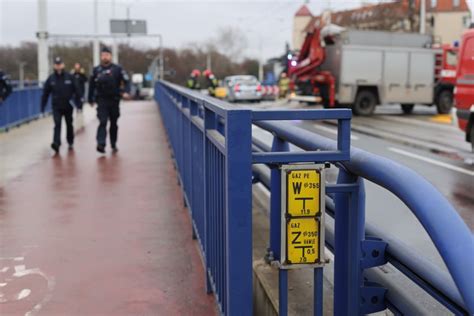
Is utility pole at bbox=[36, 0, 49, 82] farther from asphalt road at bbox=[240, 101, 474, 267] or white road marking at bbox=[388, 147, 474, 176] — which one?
white road marking at bbox=[388, 147, 474, 176]

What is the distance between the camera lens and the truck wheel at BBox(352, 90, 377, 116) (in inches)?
958

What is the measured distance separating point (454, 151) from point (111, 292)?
34.3ft

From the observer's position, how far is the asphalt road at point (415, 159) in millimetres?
7059

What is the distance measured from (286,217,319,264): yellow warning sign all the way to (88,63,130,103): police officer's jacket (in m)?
10.0

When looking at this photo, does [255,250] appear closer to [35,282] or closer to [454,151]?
[35,282]

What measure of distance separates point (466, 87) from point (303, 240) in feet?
34.3

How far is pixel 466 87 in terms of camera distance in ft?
41.0

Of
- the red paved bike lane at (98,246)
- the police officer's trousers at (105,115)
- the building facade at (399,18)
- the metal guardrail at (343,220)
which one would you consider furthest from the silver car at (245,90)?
the metal guardrail at (343,220)

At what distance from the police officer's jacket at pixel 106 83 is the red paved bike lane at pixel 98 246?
7.54 feet

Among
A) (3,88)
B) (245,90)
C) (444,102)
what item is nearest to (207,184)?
(3,88)

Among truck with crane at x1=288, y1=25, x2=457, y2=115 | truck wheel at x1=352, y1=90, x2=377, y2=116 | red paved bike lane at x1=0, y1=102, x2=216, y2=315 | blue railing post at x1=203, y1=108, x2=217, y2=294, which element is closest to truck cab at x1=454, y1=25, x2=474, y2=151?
red paved bike lane at x1=0, y1=102, x2=216, y2=315

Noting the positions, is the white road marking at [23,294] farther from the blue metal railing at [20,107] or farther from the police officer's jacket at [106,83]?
the blue metal railing at [20,107]

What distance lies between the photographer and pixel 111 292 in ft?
15.8

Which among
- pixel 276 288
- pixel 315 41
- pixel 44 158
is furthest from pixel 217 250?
pixel 315 41
